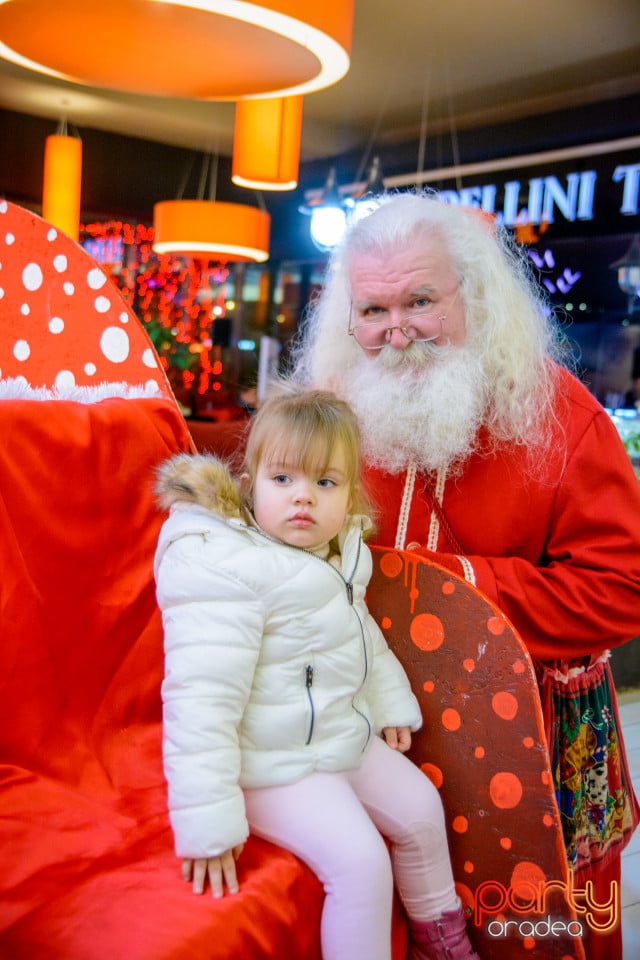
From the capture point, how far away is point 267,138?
4.69 m

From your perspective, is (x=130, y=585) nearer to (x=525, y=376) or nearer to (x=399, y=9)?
(x=525, y=376)

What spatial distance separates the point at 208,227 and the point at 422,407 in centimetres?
555

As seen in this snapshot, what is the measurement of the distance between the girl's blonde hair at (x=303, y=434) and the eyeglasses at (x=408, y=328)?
0.41m

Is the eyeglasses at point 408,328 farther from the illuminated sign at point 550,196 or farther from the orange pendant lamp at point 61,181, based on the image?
the orange pendant lamp at point 61,181

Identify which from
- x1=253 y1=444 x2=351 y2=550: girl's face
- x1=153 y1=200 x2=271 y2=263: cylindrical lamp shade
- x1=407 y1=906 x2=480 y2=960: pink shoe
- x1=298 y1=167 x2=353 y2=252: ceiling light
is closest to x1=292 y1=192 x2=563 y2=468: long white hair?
x1=253 y1=444 x2=351 y2=550: girl's face

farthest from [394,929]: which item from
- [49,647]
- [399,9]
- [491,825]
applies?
[399,9]

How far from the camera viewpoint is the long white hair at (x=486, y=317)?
1.82m

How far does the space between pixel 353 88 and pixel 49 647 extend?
7.10m

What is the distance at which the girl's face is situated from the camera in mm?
1374

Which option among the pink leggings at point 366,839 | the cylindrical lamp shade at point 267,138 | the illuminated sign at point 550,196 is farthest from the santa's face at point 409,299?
the illuminated sign at point 550,196

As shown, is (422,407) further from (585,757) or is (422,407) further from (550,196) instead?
(550,196)

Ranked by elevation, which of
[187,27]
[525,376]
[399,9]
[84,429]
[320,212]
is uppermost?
[399,9]

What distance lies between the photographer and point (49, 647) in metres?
1.39

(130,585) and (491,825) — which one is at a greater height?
Result: (130,585)
